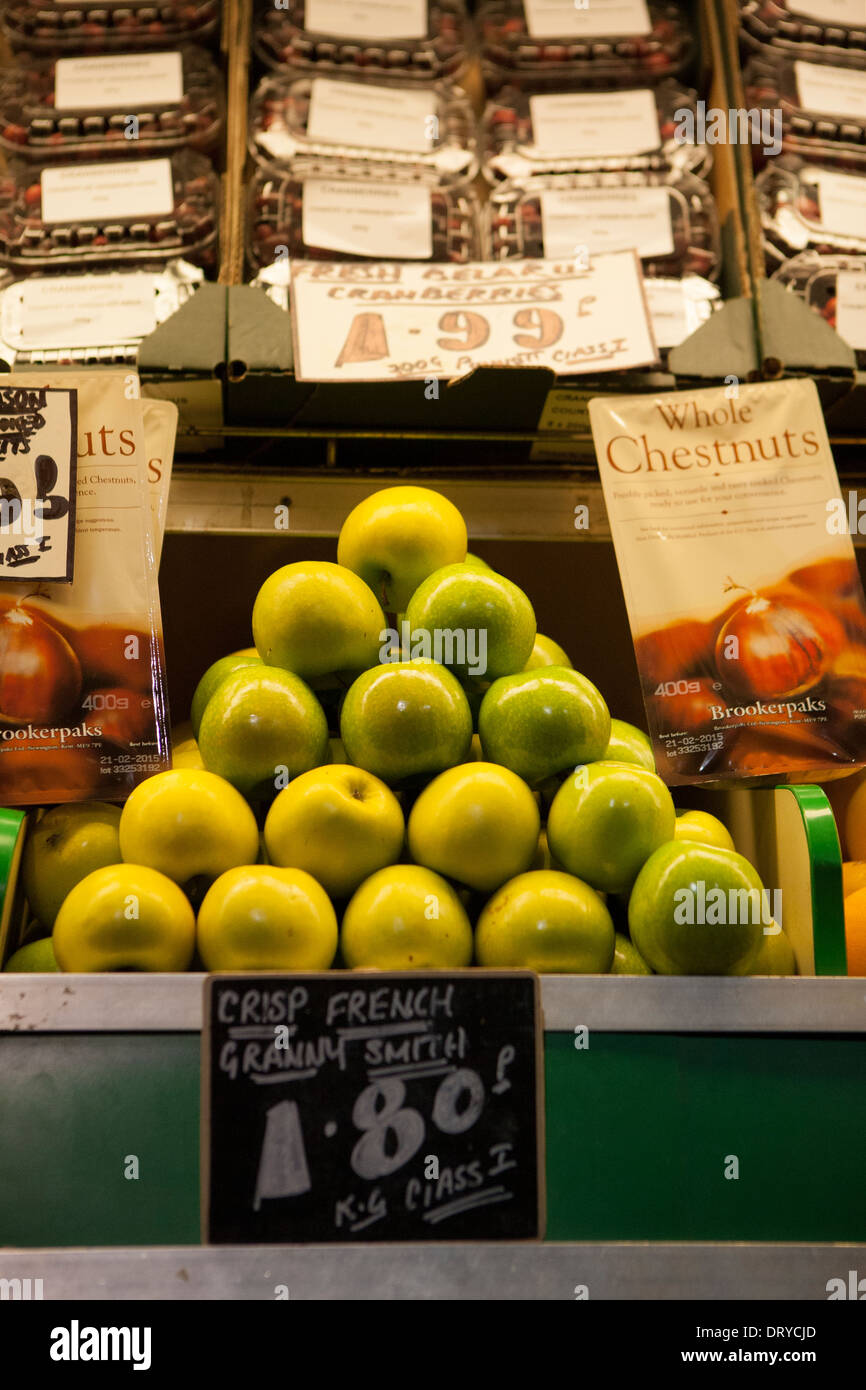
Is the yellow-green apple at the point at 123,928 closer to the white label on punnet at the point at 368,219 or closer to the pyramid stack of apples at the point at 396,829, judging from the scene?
the pyramid stack of apples at the point at 396,829

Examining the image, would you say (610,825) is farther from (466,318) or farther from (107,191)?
(107,191)

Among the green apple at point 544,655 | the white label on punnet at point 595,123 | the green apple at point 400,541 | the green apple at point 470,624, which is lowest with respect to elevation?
the green apple at point 544,655

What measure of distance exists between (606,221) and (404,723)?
104 centimetres

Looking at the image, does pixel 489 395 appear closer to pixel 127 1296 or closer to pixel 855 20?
pixel 127 1296

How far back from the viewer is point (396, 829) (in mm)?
1091

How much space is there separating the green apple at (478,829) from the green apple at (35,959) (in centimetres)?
36

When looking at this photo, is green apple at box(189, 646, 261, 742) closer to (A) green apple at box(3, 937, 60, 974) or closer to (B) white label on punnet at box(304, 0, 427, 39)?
(A) green apple at box(3, 937, 60, 974)

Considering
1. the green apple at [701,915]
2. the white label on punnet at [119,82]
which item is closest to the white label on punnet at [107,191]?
the white label on punnet at [119,82]

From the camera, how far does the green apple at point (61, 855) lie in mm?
1146

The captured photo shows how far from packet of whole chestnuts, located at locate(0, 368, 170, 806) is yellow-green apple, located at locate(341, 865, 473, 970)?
12.2 inches

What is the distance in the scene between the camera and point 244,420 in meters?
1.46

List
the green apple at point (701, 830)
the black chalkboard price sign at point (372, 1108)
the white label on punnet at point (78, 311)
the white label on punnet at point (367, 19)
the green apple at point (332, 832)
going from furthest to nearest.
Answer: the white label on punnet at point (367, 19)
the white label on punnet at point (78, 311)
the green apple at point (701, 830)
the green apple at point (332, 832)
the black chalkboard price sign at point (372, 1108)

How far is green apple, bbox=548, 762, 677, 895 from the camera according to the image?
1.06m

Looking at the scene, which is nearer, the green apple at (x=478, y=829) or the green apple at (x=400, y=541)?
the green apple at (x=478, y=829)
